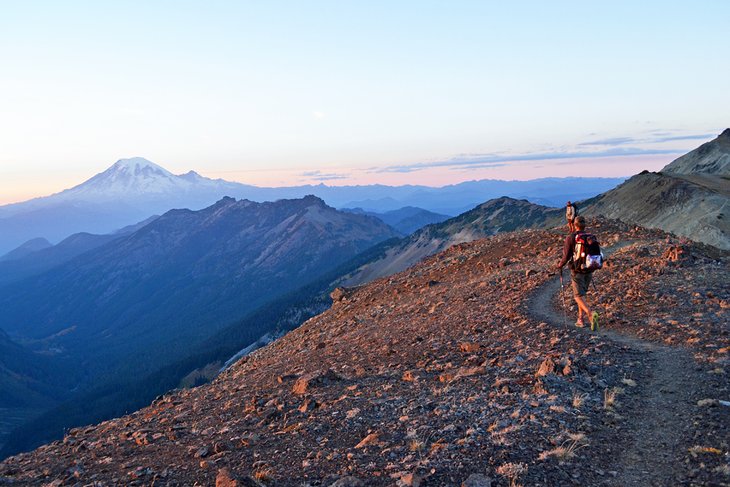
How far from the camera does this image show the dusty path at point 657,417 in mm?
8586

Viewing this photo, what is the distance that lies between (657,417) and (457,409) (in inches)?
163

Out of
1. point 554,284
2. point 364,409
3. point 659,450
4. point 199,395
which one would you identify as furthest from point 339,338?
point 659,450

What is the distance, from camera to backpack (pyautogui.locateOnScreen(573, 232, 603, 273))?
1675 centimetres

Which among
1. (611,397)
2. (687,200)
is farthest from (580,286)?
(687,200)

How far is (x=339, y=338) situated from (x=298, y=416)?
11558 mm

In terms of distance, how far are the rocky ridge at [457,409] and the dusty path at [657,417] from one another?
0.08 meters

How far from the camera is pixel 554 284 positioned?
23.6 meters

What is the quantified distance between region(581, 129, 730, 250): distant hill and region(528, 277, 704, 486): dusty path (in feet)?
231

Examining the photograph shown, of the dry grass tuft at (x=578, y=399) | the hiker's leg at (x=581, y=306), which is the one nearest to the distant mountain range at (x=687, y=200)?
the hiker's leg at (x=581, y=306)

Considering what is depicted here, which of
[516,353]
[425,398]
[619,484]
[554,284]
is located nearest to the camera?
[619,484]

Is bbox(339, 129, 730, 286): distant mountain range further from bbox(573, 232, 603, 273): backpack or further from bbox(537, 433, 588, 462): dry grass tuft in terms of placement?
bbox(537, 433, 588, 462): dry grass tuft

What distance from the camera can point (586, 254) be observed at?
1688 cm

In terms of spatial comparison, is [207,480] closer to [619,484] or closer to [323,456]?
[323,456]

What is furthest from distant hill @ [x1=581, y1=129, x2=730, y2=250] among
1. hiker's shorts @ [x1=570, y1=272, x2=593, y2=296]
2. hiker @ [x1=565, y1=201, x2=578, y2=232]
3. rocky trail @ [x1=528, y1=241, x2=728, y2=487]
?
rocky trail @ [x1=528, y1=241, x2=728, y2=487]
